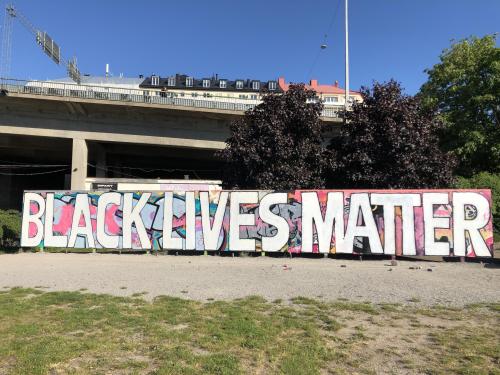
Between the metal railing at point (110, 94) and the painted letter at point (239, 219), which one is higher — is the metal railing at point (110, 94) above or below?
above

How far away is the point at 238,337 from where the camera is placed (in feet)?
17.6

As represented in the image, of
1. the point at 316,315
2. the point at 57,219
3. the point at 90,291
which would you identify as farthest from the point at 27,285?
the point at 57,219

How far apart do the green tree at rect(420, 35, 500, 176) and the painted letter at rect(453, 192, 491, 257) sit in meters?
8.57

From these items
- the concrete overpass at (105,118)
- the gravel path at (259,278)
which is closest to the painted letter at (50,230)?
the gravel path at (259,278)

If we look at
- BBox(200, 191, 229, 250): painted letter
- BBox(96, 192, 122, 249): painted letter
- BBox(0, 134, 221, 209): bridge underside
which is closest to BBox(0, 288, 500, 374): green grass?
BBox(200, 191, 229, 250): painted letter

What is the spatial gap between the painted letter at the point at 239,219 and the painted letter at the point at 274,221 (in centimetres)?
35

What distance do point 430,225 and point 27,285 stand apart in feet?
38.0

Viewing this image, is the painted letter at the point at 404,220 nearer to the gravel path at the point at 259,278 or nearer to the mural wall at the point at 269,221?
the mural wall at the point at 269,221

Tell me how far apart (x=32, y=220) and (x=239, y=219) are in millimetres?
7965

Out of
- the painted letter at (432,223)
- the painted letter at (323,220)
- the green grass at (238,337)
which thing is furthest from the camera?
the painted letter at (323,220)

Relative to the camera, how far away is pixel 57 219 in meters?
16.3

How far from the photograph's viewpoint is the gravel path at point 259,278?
838 centimetres

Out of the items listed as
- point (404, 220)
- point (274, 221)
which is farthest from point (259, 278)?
point (404, 220)

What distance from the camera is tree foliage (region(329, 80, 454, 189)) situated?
16.2 metres
